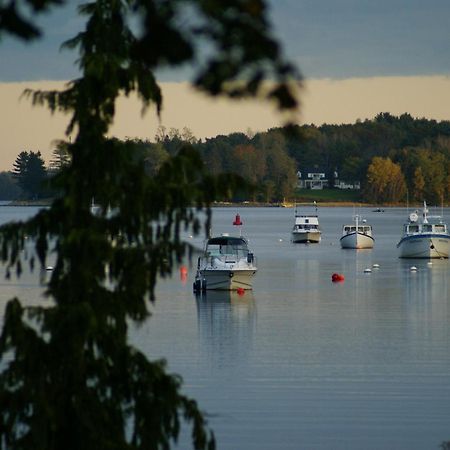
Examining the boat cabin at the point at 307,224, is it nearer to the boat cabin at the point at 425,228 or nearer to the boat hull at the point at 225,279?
the boat cabin at the point at 425,228

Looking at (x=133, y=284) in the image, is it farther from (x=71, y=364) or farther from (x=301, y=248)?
(x=301, y=248)

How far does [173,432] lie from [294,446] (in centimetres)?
1377

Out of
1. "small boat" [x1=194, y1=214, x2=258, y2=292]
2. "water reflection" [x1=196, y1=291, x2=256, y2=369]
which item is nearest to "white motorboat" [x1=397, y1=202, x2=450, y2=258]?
"water reflection" [x1=196, y1=291, x2=256, y2=369]

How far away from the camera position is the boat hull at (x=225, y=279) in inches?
2226

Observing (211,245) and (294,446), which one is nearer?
(294,446)

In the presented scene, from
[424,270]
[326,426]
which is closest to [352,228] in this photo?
[424,270]

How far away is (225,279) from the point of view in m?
56.6

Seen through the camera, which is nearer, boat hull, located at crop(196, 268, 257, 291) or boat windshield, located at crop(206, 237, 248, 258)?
boat hull, located at crop(196, 268, 257, 291)

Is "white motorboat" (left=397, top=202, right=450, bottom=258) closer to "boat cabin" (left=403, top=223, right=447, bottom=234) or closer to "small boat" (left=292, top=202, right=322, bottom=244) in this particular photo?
"boat cabin" (left=403, top=223, right=447, bottom=234)

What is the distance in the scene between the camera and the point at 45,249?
42.4ft

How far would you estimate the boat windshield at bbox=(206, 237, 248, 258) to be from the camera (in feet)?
187

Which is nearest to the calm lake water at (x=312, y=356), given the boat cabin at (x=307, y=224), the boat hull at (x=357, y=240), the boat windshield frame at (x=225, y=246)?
the boat windshield frame at (x=225, y=246)

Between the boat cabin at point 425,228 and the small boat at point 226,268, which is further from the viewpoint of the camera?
the boat cabin at point 425,228

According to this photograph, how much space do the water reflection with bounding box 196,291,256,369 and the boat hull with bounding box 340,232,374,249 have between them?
4414 centimetres
